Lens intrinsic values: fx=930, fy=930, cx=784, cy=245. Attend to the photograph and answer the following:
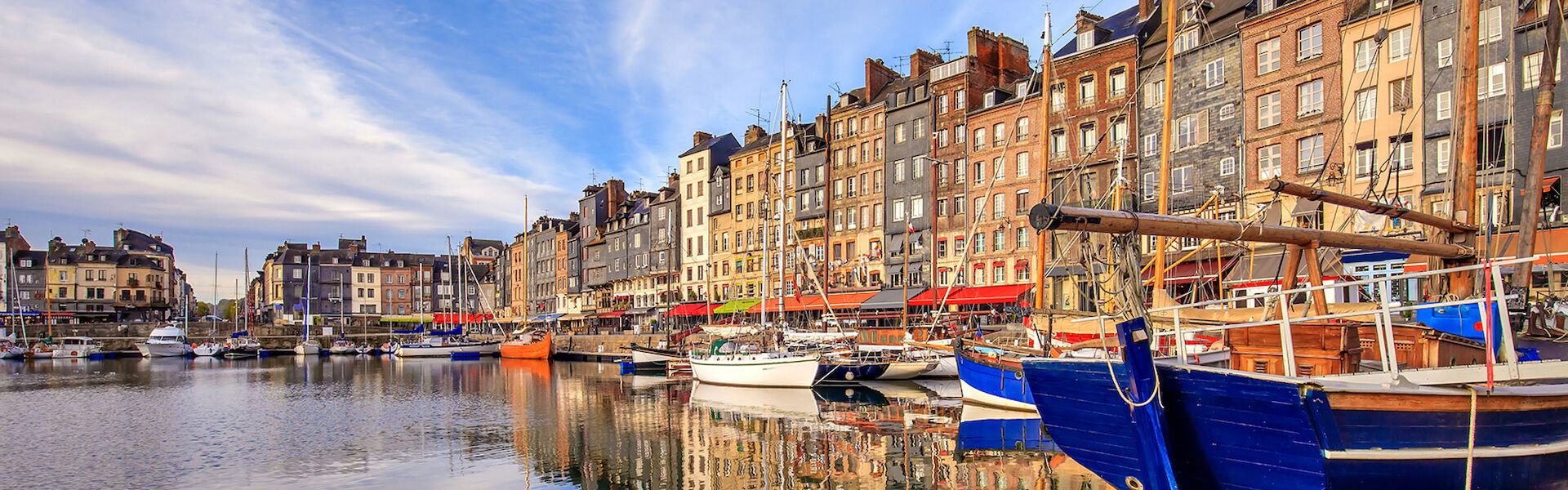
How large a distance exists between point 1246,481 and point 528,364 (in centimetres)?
6049

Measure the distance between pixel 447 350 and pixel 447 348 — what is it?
349 millimetres

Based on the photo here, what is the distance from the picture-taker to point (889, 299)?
55.8 metres

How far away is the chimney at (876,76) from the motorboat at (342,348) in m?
56.0

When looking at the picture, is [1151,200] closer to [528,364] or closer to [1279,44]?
[1279,44]

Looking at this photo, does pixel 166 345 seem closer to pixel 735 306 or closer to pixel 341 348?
pixel 341 348

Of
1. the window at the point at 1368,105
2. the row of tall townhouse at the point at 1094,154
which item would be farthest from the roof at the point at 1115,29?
the window at the point at 1368,105

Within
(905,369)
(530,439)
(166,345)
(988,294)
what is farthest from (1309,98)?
(166,345)

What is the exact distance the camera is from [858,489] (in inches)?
629

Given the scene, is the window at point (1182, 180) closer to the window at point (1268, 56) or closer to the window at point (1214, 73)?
the window at point (1214, 73)

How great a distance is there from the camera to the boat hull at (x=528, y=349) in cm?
7019

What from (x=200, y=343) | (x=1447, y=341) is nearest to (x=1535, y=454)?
(x=1447, y=341)

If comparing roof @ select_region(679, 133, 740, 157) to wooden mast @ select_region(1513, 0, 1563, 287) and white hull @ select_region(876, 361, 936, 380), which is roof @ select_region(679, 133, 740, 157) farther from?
wooden mast @ select_region(1513, 0, 1563, 287)

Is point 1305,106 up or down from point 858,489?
up

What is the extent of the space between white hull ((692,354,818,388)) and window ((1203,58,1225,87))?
74.8ft
